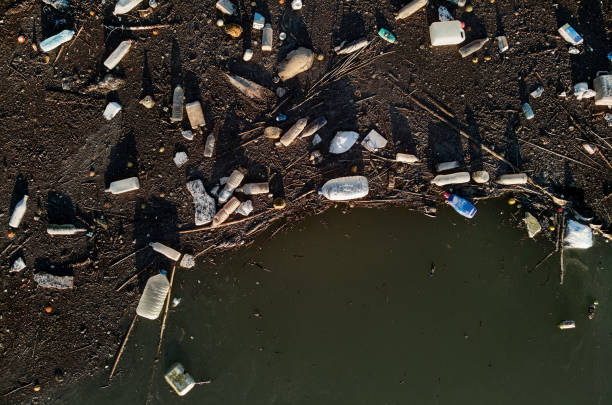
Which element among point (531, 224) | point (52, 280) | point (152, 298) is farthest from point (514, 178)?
point (52, 280)

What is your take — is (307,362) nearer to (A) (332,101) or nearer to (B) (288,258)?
(B) (288,258)

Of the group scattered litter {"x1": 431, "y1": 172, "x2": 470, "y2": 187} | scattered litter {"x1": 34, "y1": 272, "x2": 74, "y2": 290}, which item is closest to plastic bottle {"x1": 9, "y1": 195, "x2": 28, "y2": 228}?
scattered litter {"x1": 34, "y1": 272, "x2": 74, "y2": 290}

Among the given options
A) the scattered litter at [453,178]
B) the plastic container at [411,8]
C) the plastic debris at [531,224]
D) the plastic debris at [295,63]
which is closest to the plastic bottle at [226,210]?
the plastic debris at [295,63]

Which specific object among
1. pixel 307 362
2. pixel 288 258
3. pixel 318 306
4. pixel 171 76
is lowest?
pixel 307 362

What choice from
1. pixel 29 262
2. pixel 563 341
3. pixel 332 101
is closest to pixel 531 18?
pixel 332 101

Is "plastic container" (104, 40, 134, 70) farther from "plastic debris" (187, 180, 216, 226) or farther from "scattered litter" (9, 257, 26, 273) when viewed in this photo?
"scattered litter" (9, 257, 26, 273)

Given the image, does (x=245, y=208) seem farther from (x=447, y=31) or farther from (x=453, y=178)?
(x=447, y=31)
